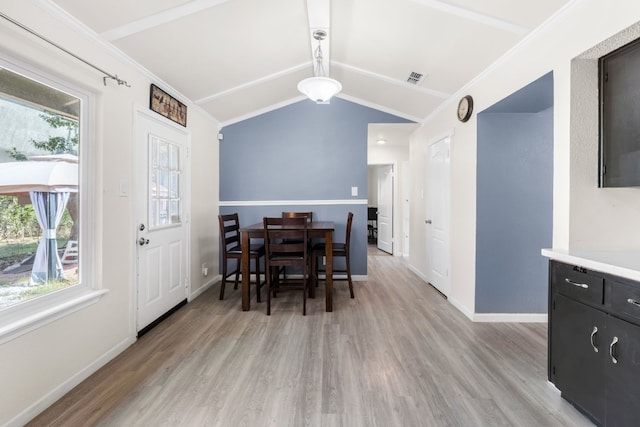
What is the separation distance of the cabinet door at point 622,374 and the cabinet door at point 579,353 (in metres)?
0.04

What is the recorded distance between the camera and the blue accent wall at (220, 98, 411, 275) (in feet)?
14.5

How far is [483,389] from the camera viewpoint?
1.87 metres

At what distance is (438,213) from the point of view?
3.85 m

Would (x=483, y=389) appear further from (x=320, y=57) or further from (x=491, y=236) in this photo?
(x=320, y=57)

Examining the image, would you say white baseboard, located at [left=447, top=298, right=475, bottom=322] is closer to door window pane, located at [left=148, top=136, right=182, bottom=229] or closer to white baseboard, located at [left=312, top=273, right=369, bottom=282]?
white baseboard, located at [left=312, top=273, right=369, bottom=282]

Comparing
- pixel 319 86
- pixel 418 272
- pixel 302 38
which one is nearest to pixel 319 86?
pixel 319 86

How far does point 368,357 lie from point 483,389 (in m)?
0.75

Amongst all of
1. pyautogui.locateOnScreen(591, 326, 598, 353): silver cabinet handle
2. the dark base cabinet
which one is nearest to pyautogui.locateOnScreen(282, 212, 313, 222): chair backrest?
the dark base cabinet

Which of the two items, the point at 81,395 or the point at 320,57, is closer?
the point at 81,395

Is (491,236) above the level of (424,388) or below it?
above

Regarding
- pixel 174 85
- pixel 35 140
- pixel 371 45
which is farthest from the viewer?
pixel 174 85

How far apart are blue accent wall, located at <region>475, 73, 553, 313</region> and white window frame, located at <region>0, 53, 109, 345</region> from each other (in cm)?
316

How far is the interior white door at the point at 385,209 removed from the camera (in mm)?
6584

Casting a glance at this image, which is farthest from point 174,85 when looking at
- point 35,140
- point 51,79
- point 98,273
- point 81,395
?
point 81,395
